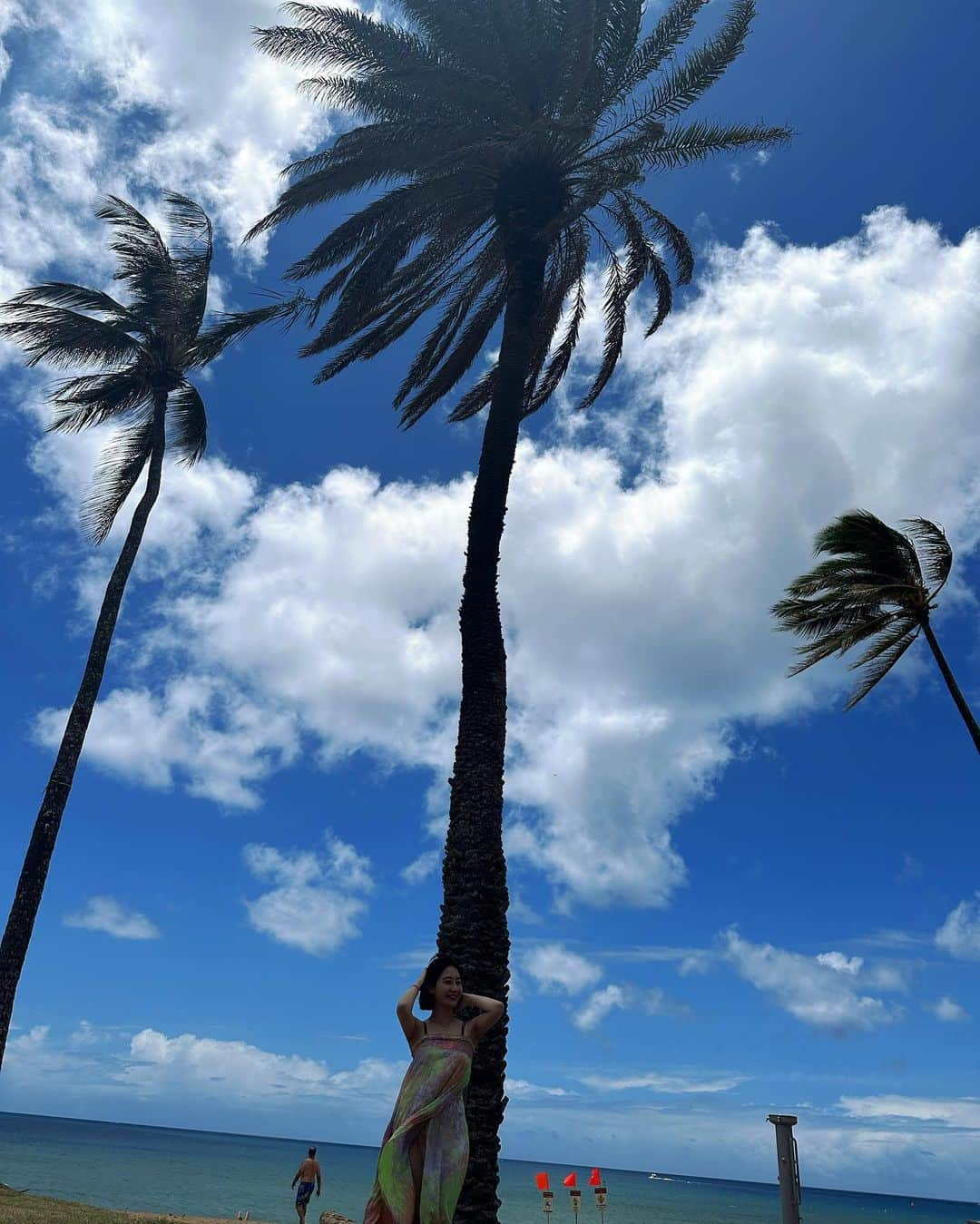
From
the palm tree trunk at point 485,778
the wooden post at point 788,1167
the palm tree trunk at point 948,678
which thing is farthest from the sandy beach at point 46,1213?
the palm tree trunk at point 948,678

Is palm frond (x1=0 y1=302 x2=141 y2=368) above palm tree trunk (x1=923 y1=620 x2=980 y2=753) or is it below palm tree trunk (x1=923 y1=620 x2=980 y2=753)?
above

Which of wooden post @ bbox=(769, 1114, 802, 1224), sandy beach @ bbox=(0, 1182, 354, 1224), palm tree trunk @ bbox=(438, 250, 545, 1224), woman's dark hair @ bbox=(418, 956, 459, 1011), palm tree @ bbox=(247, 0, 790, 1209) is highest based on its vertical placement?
palm tree @ bbox=(247, 0, 790, 1209)

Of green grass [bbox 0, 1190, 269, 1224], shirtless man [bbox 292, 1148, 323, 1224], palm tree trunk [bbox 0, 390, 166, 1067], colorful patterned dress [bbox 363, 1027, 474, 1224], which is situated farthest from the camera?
shirtless man [bbox 292, 1148, 323, 1224]

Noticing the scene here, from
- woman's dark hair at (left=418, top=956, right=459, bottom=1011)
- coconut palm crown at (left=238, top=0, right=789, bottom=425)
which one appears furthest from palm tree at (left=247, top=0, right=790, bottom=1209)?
woman's dark hair at (left=418, top=956, right=459, bottom=1011)

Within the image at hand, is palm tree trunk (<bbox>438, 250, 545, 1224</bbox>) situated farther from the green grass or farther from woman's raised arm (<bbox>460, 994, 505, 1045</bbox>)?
the green grass

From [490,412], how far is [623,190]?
479 cm

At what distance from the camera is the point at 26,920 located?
48.1 ft

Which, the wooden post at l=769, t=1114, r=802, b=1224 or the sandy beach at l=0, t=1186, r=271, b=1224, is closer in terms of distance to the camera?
the wooden post at l=769, t=1114, r=802, b=1224

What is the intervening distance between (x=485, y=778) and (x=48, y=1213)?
954 cm

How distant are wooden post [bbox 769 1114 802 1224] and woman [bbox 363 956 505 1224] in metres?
4.17

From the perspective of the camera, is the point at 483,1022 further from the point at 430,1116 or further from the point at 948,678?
the point at 948,678

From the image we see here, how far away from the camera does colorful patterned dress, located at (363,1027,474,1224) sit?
4867 mm

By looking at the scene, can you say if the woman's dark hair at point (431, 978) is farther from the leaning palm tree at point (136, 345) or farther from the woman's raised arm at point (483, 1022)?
the leaning palm tree at point (136, 345)

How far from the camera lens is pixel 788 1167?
313 inches
